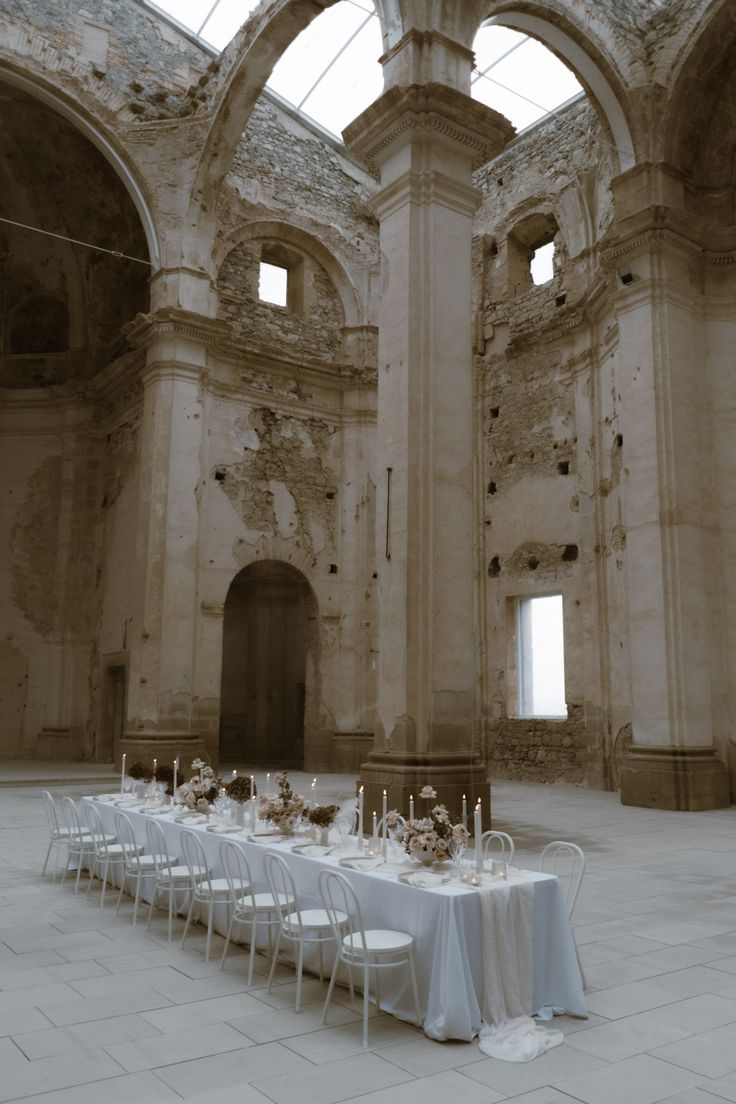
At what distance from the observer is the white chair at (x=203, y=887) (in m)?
5.34

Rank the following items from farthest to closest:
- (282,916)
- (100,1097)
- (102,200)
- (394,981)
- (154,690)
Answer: (102,200), (154,690), (282,916), (394,981), (100,1097)

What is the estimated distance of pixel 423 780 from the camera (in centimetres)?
851

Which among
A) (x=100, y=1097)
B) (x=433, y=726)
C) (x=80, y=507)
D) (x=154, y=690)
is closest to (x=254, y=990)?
(x=100, y=1097)

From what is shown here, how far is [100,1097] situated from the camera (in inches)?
135

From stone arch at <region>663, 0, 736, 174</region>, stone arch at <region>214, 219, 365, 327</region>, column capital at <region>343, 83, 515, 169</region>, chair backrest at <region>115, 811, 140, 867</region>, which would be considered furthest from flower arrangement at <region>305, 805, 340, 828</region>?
stone arch at <region>214, 219, 365, 327</region>

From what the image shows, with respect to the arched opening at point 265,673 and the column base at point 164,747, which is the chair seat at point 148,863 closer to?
the column base at point 164,747

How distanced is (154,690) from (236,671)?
24.6ft

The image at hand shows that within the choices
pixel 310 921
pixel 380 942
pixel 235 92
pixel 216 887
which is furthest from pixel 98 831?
pixel 235 92

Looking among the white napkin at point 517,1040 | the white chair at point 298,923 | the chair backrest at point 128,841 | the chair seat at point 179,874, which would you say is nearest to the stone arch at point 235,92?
the chair backrest at point 128,841

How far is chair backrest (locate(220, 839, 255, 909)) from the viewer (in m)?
5.16

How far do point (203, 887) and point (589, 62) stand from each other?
12.6 meters

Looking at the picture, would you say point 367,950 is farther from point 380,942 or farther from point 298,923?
point 298,923

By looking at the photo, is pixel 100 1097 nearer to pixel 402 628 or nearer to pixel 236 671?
pixel 402 628

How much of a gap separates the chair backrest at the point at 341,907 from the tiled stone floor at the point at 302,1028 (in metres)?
0.35
